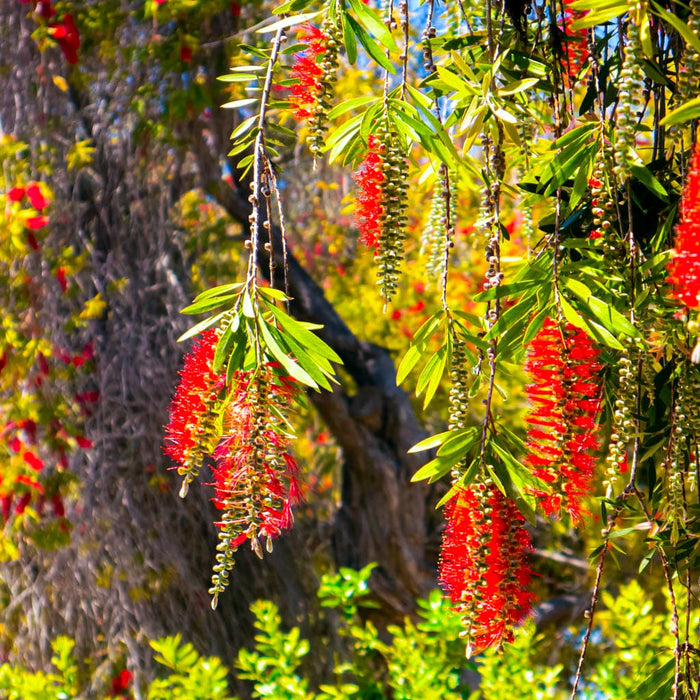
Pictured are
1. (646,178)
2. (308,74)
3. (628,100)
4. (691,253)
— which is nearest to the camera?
(691,253)

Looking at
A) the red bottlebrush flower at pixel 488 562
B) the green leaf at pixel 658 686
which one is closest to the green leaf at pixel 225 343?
the red bottlebrush flower at pixel 488 562

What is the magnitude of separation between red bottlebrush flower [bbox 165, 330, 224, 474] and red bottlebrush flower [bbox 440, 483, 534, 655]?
9.7 inches

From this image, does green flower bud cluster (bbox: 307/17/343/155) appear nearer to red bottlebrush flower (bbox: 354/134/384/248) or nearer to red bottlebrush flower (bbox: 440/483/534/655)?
red bottlebrush flower (bbox: 354/134/384/248)

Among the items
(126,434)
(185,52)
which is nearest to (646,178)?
(126,434)

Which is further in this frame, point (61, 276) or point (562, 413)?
point (61, 276)

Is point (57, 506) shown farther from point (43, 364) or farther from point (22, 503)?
point (43, 364)

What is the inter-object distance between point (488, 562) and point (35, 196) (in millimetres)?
1885

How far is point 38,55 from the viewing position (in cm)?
240

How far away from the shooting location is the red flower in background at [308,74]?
862mm

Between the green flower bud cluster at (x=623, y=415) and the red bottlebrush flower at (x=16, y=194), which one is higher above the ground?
the red bottlebrush flower at (x=16, y=194)

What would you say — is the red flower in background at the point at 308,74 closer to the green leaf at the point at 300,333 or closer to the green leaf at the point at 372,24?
the green leaf at the point at 372,24

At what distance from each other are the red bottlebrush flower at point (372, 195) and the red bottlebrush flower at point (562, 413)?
0.18 metres

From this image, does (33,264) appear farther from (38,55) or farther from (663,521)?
(663,521)

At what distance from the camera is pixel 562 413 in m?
0.83
